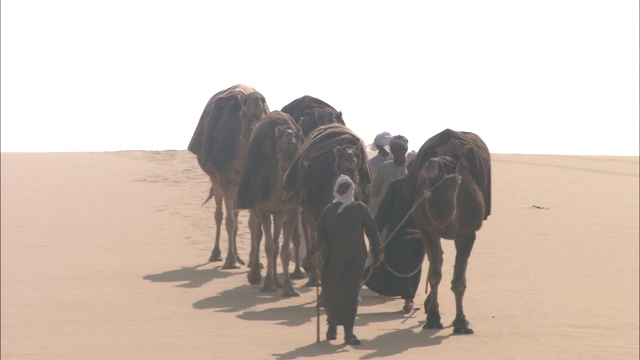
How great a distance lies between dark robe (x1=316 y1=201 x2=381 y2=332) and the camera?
1309cm

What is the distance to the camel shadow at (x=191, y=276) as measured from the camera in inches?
731

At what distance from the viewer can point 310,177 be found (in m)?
15.2

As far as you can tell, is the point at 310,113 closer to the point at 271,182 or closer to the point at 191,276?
the point at 271,182

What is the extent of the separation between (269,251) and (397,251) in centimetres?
169

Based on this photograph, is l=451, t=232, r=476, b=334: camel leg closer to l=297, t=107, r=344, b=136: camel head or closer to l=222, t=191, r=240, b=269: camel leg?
l=297, t=107, r=344, b=136: camel head

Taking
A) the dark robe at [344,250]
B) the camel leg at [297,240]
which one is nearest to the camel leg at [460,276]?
the dark robe at [344,250]

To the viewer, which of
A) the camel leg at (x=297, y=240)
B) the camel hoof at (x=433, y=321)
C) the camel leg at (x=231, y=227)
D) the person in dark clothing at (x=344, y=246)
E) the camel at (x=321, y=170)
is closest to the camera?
the person in dark clothing at (x=344, y=246)

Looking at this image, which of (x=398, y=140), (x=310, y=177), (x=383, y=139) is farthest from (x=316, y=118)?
(x=310, y=177)

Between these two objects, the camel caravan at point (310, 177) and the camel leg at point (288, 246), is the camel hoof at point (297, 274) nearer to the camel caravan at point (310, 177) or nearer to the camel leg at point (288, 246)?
the camel caravan at point (310, 177)

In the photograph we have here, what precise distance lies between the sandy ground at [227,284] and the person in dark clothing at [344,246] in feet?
1.57

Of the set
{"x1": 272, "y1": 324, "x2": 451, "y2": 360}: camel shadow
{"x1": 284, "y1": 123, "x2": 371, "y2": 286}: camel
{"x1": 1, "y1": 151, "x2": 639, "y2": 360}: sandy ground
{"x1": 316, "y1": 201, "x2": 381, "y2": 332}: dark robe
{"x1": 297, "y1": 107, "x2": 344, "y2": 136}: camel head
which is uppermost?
{"x1": 297, "y1": 107, "x2": 344, "y2": 136}: camel head

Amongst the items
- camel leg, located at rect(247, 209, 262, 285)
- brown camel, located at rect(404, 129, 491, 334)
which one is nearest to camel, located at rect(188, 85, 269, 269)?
camel leg, located at rect(247, 209, 262, 285)

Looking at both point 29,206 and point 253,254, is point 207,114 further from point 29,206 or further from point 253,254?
point 29,206

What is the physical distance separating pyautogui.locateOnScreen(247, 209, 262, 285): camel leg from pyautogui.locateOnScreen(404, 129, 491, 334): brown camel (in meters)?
3.26
